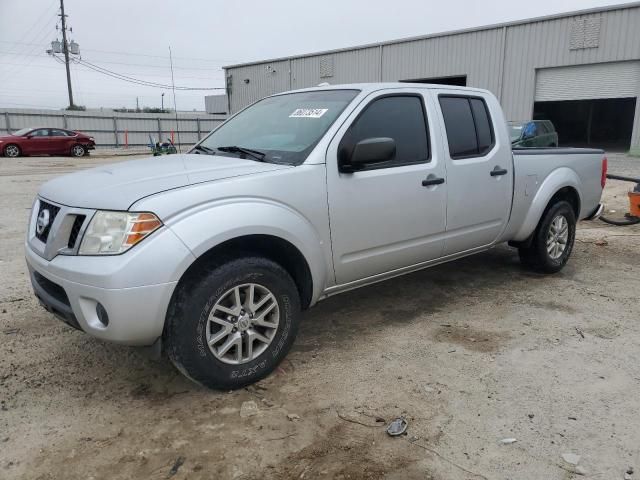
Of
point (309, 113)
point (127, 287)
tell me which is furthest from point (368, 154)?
point (127, 287)

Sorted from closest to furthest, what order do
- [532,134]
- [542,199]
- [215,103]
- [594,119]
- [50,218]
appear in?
1. [50,218]
2. [542,199]
3. [532,134]
4. [594,119]
5. [215,103]

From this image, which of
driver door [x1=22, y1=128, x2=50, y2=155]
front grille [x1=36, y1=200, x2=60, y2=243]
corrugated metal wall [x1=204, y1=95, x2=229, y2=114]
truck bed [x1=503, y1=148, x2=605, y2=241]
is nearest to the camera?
front grille [x1=36, y1=200, x2=60, y2=243]

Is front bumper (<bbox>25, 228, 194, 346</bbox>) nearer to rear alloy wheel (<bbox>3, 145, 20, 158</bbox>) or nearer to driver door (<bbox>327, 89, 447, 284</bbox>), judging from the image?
driver door (<bbox>327, 89, 447, 284</bbox>)

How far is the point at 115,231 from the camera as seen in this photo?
8.70 feet

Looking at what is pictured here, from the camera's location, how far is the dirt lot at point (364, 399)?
2.46 metres

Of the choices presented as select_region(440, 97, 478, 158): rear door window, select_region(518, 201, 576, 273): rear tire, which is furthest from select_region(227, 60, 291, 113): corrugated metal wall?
select_region(440, 97, 478, 158): rear door window

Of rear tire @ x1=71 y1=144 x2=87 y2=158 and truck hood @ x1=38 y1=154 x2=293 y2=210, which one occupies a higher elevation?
truck hood @ x1=38 y1=154 x2=293 y2=210

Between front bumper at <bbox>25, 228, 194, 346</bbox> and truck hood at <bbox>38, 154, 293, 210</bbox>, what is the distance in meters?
0.28

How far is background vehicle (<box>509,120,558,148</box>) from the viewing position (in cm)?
1345

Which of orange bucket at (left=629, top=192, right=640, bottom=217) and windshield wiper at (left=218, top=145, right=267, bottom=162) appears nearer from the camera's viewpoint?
windshield wiper at (left=218, top=145, right=267, bottom=162)

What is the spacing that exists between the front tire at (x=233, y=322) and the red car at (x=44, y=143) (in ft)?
78.7

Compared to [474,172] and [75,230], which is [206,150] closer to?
[75,230]

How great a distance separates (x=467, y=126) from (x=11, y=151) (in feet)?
78.2

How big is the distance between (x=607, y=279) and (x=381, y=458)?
12.8 feet
